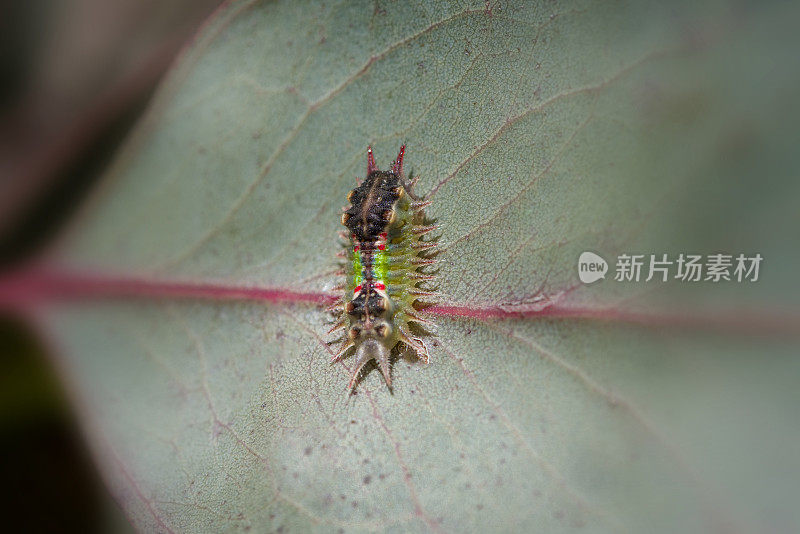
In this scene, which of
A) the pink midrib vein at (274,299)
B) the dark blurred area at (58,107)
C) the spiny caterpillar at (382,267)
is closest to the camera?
the pink midrib vein at (274,299)

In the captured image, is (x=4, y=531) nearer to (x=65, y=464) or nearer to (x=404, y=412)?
(x=65, y=464)

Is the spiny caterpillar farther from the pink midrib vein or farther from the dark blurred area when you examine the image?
the dark blurred area

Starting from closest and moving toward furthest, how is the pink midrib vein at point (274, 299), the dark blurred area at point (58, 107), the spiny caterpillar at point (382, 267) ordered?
the pink midrib vein at point (274, 299) → the spiny caterpillar at point (382, 267) → the dark blurred area at point (58, 107)

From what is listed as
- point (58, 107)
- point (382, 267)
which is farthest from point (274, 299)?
point (58, 107)

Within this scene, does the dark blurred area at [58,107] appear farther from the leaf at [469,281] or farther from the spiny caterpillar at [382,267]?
the spiny caterpillar at [382,267]

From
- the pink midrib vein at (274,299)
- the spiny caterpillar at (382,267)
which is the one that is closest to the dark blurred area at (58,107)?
the pink midrib vein at (274,299)

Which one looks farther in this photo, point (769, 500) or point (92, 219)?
point (92, 219)

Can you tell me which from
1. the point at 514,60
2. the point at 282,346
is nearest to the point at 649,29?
the point at 514,60
